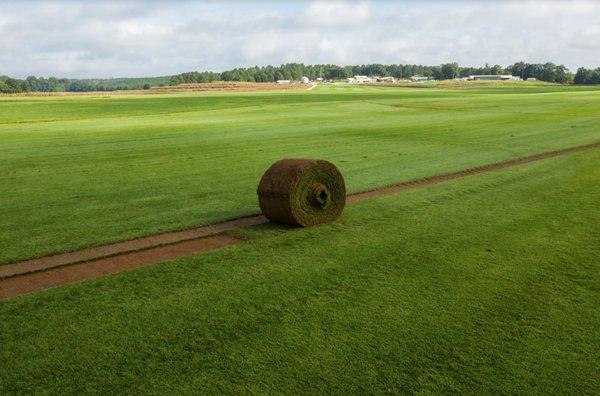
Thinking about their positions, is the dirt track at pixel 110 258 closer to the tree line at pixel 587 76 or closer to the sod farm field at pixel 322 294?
the sod farm field at pixel 322 294

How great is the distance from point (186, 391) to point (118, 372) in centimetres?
88

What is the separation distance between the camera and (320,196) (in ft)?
39.9

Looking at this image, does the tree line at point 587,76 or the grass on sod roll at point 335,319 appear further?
the tree line at point 587,76

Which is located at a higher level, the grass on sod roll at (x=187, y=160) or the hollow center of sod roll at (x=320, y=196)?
the hollow center of sod roll at (x=320, y=196)

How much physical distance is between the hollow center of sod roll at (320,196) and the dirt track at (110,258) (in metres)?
1.42

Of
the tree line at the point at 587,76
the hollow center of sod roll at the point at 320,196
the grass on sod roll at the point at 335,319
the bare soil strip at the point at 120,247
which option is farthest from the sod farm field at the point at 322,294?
the tree line at the point at 587,76

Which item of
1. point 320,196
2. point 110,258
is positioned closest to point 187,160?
point 320,196

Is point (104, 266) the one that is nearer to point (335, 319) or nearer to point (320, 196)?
point (335, 319)

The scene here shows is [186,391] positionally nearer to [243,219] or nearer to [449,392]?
[449,392]

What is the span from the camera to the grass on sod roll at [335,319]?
6.06 m

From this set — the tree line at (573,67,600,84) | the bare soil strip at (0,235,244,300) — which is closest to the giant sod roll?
the bare soil strip at (0,235,244,300)

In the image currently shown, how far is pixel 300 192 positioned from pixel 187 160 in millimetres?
11255

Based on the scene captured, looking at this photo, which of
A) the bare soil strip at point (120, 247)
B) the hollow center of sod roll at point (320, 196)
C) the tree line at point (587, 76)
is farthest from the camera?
the tree line at point (587, 76)

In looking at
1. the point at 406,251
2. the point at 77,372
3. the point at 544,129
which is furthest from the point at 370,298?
the point at 544,129
